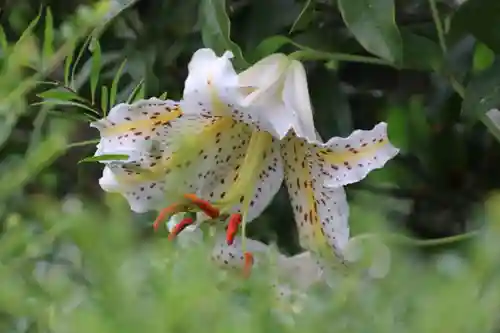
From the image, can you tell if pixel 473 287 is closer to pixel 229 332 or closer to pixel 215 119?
pixel 229 332

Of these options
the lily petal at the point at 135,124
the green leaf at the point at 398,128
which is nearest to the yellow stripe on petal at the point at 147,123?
the lily petal at the point at 135,124

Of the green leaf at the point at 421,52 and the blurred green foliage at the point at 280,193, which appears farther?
the green leaf at the point at 421,52

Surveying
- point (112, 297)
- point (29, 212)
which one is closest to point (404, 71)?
point (29, 212)

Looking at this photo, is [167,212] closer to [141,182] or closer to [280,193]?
[141,182]

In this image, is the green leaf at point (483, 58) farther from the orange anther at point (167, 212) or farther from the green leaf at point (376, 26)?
the orange anther at point (167, 212)

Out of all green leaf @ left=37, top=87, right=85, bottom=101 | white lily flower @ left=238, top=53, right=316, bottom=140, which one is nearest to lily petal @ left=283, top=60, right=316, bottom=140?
white lily flower @ left=238, top=53, right=316, bottom=140

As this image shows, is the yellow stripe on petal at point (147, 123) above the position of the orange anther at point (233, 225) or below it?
above

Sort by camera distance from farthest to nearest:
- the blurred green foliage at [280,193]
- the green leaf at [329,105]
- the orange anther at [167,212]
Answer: the green leaf at [329,105]
the orange anther at [167,212]
the blurred green foliage at [280,193]
